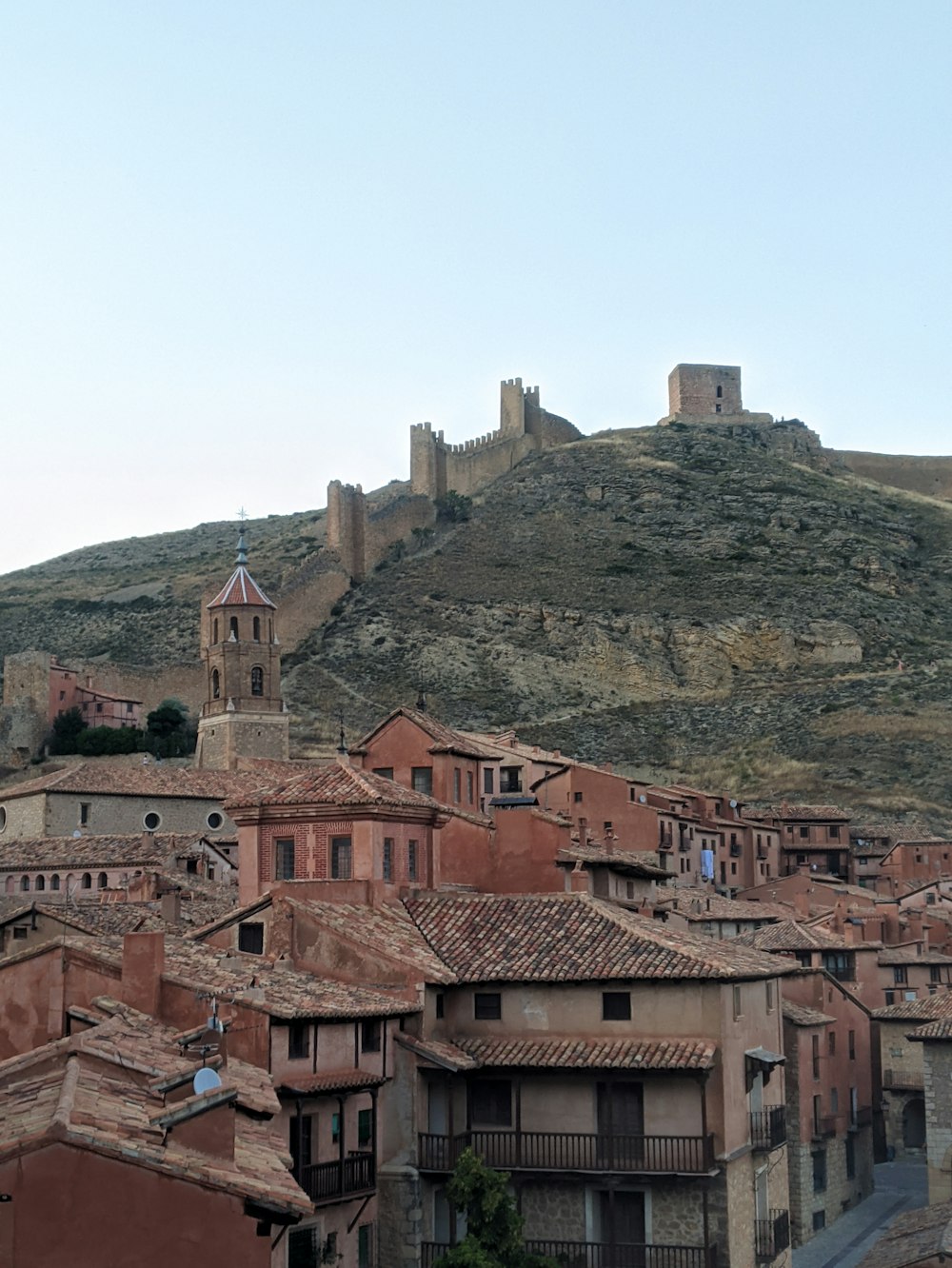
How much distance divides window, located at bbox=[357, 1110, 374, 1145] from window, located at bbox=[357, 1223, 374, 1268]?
116 cm

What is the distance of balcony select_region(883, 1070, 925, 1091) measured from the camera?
46.8 m

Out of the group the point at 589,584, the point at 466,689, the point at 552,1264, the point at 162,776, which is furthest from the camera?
the point at 589,584

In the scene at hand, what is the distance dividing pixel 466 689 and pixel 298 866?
72803mm

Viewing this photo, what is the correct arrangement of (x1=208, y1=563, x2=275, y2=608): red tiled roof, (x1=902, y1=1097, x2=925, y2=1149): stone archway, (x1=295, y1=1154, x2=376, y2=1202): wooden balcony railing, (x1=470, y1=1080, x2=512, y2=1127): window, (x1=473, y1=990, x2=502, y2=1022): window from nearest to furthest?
(x1=295, y1=1154, x2=376, y2=1202): wooden balcony railing
(x1=470, y1=1080, x2=512, y2=1127): window
(x1=473, y1=990, x2=502, y2=1022): window
(x1=902, y1=1097, x2=925, y2=1149): stone archway
(x1=208, y1=563, x2=275, y2=608): red tiled roof

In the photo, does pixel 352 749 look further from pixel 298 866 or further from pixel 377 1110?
pixel 377 1110

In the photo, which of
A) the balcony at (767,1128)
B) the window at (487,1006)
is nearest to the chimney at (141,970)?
the window at (487,1006)

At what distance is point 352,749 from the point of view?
133 feet

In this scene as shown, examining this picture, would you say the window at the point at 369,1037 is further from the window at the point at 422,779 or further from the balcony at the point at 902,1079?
the balcony at the point at 902,1079

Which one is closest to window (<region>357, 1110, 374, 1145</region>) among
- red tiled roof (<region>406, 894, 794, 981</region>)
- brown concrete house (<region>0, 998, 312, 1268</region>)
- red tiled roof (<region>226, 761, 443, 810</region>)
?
red tiled roof (<region>406, 894, 794, 981</region>)

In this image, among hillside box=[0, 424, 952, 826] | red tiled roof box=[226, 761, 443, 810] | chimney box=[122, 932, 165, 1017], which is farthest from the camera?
hillside box=[0, 424, 952, 826]

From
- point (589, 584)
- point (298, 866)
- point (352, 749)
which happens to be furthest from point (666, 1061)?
point (589, 584)

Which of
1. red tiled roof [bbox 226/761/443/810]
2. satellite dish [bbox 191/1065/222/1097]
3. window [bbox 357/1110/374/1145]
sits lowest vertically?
window [bbox 357/1110/374/1145]

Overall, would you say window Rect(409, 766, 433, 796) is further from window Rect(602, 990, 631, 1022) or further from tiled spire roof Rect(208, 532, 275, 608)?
tiled spire roof Rect(208, 532, 275, 608)

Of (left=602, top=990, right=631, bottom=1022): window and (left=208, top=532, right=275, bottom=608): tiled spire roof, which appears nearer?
(left=602, top=990, right=631, bottom=1022): window
